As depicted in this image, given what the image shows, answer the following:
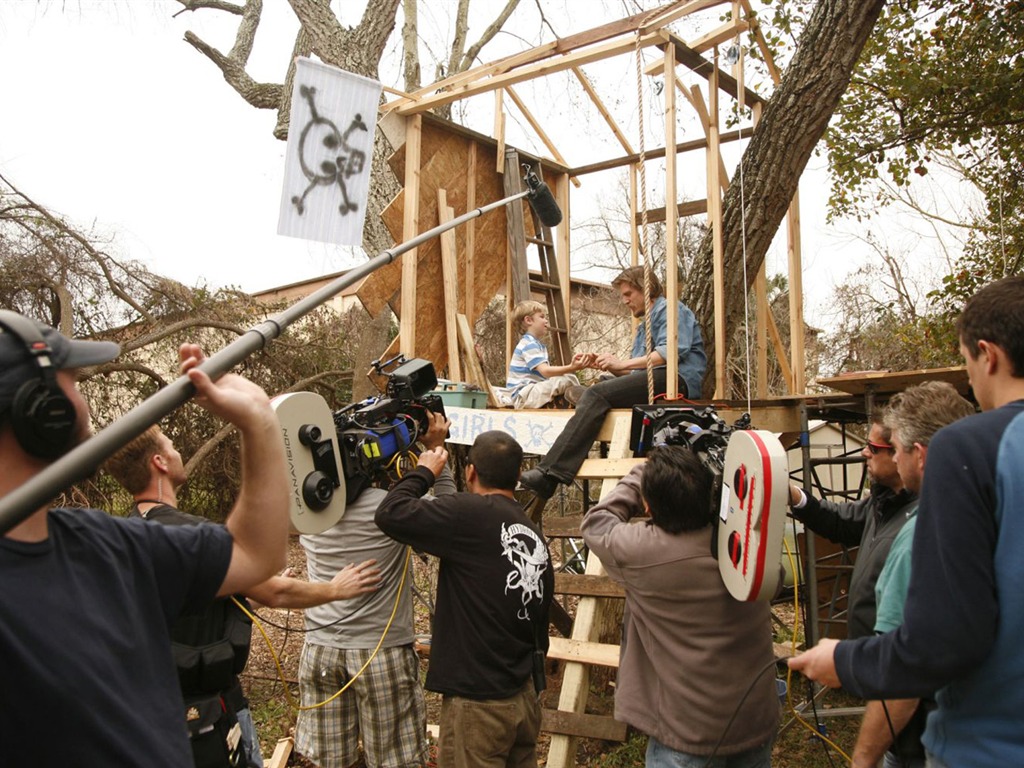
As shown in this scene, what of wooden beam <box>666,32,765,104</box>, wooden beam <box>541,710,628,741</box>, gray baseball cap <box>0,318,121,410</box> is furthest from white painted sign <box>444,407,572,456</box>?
gray baseball cap <box>0,318,121,410</box>

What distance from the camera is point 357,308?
11.3m

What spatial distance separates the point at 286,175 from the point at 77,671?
3.89 metres

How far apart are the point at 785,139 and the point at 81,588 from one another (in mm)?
5328

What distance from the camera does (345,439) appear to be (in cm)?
337

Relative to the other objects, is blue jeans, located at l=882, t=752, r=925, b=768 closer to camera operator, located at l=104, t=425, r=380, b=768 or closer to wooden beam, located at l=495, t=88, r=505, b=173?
camera operator, located at l=104, t=425, r=380, b=768

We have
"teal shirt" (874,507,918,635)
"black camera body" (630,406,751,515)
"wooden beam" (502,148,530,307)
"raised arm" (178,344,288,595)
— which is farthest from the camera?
"wooden beam" (502,148,530,307)

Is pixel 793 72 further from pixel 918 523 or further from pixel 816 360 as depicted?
pixel 816 360

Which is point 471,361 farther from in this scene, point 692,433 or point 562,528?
point 692,433

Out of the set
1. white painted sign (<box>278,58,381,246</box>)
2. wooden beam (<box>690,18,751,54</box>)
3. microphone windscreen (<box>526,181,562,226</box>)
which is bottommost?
microphone windscreen (<box>526,181,562,226</box>)

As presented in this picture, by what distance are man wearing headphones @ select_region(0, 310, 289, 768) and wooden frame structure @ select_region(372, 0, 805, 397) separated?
3646 millimetres

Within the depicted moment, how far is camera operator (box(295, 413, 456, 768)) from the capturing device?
3453 mm

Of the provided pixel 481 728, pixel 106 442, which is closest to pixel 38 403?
pixel 106 442

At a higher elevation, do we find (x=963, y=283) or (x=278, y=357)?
(x=963, y=283)

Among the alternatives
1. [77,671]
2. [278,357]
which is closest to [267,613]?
[278,357]
